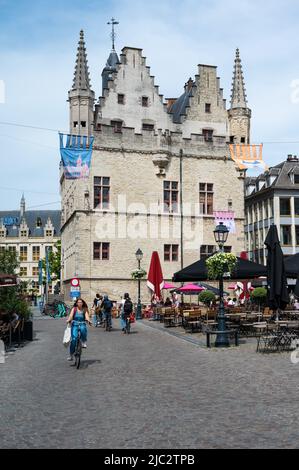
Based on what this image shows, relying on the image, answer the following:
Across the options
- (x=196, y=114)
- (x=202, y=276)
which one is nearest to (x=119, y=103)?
(x=196, y=114)

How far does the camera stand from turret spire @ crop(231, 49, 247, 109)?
143 ft

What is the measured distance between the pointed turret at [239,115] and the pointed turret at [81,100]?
11.1m

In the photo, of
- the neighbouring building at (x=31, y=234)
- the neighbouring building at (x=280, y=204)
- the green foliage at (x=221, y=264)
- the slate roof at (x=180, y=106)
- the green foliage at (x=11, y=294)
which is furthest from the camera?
the neighbouring building at (x=31, y=234)

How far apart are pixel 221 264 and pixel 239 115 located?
29145 millimetres

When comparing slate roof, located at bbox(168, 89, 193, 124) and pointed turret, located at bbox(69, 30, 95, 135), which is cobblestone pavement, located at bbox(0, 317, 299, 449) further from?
slate roof, located at bbox(168, 89, 193, 124)

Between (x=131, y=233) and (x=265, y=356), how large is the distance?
25375mm

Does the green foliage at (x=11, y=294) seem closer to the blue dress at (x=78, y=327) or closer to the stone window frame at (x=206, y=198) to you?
the blue dress at (x=78, y=327)

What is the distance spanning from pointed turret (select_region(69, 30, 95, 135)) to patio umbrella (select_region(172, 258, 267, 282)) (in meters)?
23.2

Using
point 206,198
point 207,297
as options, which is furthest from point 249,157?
point 207,297

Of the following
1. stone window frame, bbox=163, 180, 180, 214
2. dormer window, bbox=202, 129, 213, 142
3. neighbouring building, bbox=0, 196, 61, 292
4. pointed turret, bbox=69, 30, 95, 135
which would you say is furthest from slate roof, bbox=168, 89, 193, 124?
neighbouring building, bbox=0, 196, 61, 292

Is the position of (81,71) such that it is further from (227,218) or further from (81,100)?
(227,218)

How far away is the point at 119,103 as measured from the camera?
4119 cm

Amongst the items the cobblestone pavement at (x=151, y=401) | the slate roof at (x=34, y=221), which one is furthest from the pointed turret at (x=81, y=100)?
the slate roof at (x=34, y=221)

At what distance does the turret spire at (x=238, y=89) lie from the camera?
43.7 metres
